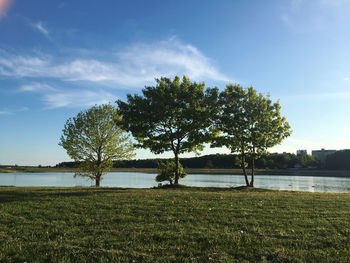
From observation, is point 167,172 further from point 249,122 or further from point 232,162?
point 232,162

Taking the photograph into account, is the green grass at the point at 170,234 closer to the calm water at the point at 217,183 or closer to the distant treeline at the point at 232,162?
the calm water at the point at 217,183

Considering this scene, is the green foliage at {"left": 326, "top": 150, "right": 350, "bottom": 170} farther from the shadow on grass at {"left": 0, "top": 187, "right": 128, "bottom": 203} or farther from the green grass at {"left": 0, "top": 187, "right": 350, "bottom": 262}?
the shadow on grass at {"left": 0, "top": 187, "right": 128, "bottom": 203}

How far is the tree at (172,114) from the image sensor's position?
28516 mm

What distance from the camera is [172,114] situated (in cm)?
2864

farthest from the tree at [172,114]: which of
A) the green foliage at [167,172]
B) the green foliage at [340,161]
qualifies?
the green foliage at [340,161]

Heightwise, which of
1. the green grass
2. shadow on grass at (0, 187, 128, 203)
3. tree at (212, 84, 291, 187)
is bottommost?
shadow on grass at (0, 187, 128, 203)

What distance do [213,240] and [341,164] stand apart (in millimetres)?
149027

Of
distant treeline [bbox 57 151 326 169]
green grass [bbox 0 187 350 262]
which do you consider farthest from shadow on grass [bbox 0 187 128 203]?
distant treeline [bbox 57 151 326 169]

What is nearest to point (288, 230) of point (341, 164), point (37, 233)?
point (37, 233)

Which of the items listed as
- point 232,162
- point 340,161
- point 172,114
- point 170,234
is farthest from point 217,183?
point 340,161

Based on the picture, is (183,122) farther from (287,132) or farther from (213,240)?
(213,240)

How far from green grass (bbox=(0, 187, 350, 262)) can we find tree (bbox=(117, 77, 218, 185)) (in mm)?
16507

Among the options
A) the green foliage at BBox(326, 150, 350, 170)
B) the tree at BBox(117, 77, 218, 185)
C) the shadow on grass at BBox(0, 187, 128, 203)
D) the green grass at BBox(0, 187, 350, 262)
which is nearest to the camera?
the green grass at BBox(0, 187, 350, 262)

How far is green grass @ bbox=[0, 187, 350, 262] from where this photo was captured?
6434 mm
